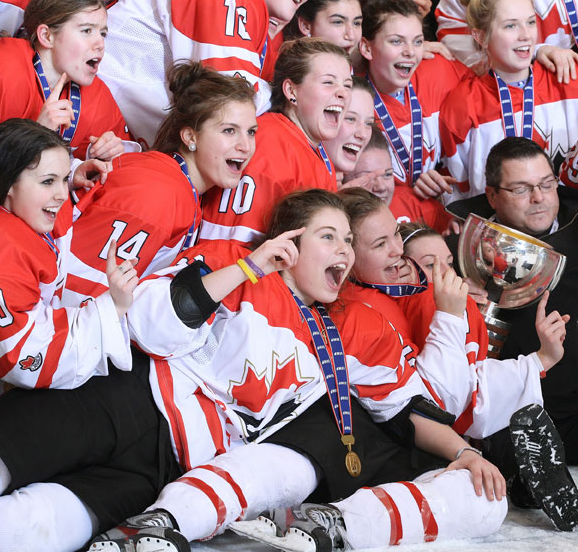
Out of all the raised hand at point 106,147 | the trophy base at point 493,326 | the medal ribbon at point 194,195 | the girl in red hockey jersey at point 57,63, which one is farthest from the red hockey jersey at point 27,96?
the trophy base at point 493,326

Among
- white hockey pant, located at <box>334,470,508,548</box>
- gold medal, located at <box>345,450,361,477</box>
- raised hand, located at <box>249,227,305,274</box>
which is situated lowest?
white hockey pant, located at <box>334,470,508,548</box>

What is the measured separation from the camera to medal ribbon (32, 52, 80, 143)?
295 centimetres

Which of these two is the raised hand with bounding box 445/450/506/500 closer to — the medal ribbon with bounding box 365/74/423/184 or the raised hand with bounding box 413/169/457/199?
the raised hand with bounding box 413/169/457/199

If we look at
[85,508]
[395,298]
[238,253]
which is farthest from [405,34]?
[85,508]

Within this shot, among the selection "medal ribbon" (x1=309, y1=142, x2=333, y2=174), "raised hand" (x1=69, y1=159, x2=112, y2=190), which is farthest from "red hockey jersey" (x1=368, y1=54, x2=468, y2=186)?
"raised hand" (x1=69, y1=159, x2=112, y2=190)

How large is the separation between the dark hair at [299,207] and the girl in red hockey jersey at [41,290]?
0.61 m

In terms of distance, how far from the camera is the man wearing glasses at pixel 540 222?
3.08m

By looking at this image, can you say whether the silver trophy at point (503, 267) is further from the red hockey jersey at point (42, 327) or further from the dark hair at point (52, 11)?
the dark hair at point (52, 11)

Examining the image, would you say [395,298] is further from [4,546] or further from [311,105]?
[4,546]

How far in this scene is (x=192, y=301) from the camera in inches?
96.1

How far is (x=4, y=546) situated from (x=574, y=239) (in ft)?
7.46

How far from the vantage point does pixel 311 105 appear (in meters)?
3.27

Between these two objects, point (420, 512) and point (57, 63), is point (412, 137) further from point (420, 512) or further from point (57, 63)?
point (420, 512)

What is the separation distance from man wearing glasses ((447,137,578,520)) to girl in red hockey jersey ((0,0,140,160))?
56.8 inches
